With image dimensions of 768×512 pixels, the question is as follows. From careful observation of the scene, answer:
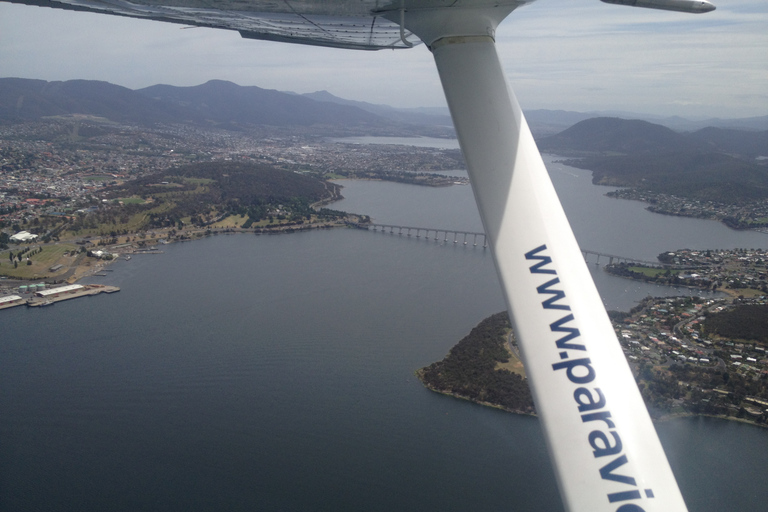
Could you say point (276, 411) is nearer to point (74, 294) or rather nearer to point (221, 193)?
point (74, 294)

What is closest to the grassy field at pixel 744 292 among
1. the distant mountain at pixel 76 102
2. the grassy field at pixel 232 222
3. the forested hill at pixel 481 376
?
the forested hill at pixel 481 376

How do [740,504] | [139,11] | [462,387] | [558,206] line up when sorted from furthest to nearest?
[462,387] → [740,504] → [139,11] → [558,206]

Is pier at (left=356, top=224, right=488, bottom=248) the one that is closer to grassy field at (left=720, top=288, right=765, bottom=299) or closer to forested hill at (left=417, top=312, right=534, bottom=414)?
grassy field at (left=720, top=288, right=765, bottom=299)

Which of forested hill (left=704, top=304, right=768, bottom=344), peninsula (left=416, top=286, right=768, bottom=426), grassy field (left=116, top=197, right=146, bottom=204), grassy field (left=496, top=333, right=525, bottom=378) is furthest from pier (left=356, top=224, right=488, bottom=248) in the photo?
grassy field (left=116, top=197, right=146, bottom=204)

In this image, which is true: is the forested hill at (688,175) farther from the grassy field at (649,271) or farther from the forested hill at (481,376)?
the forested hill at (481,376)

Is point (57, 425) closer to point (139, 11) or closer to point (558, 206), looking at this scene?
point (139, 11)

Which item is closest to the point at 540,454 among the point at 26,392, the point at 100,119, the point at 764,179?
the point at 26,392

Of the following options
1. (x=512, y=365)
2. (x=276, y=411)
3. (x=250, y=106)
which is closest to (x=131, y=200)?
(x=276, y=411)
